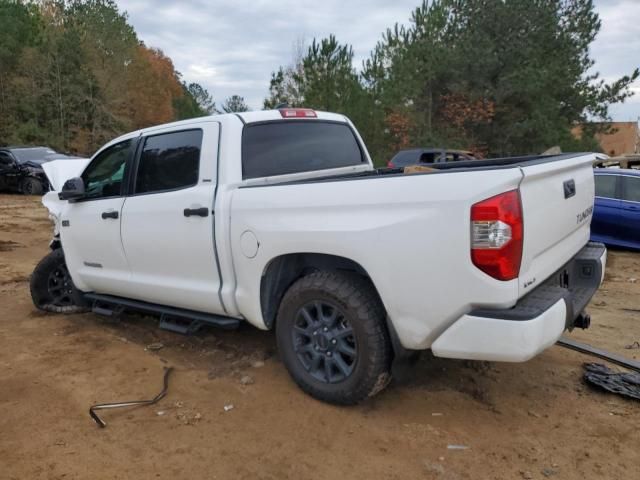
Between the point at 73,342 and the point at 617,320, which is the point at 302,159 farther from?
the point at 617,320

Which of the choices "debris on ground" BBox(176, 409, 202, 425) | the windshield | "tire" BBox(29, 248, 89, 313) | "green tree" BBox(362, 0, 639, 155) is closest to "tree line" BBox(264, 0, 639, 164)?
"green tree" BBox(362, 0, 639, 155)

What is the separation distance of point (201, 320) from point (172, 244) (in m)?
0.61

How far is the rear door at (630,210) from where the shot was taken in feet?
29.4

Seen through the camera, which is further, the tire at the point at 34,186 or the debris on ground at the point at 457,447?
the tire at the point at 34,186

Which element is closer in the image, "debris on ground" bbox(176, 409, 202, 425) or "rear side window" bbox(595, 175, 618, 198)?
"debris on ground" bbox(176, 409, 202, 425)

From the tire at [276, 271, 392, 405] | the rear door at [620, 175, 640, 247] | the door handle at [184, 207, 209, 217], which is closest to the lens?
the tire at [276, 271, 392, 405]

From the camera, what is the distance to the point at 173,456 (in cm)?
296

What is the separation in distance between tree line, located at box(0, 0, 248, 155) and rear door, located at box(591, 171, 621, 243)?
24.5 meters

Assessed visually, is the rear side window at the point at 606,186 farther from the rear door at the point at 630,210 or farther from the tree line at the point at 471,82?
the tree line at the point at 471,82

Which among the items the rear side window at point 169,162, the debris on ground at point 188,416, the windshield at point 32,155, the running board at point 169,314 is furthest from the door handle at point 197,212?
the windshield at point 32,155

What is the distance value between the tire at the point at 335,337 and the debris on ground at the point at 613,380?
5.02 feet

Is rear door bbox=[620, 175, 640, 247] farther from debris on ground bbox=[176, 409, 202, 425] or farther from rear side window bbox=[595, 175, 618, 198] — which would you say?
debris on ground bbox=[176, 409, 202, 425]

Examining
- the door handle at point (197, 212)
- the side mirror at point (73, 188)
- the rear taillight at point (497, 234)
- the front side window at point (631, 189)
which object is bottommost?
the front side window at point (631, 189)

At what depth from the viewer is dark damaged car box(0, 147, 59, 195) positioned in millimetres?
17969
